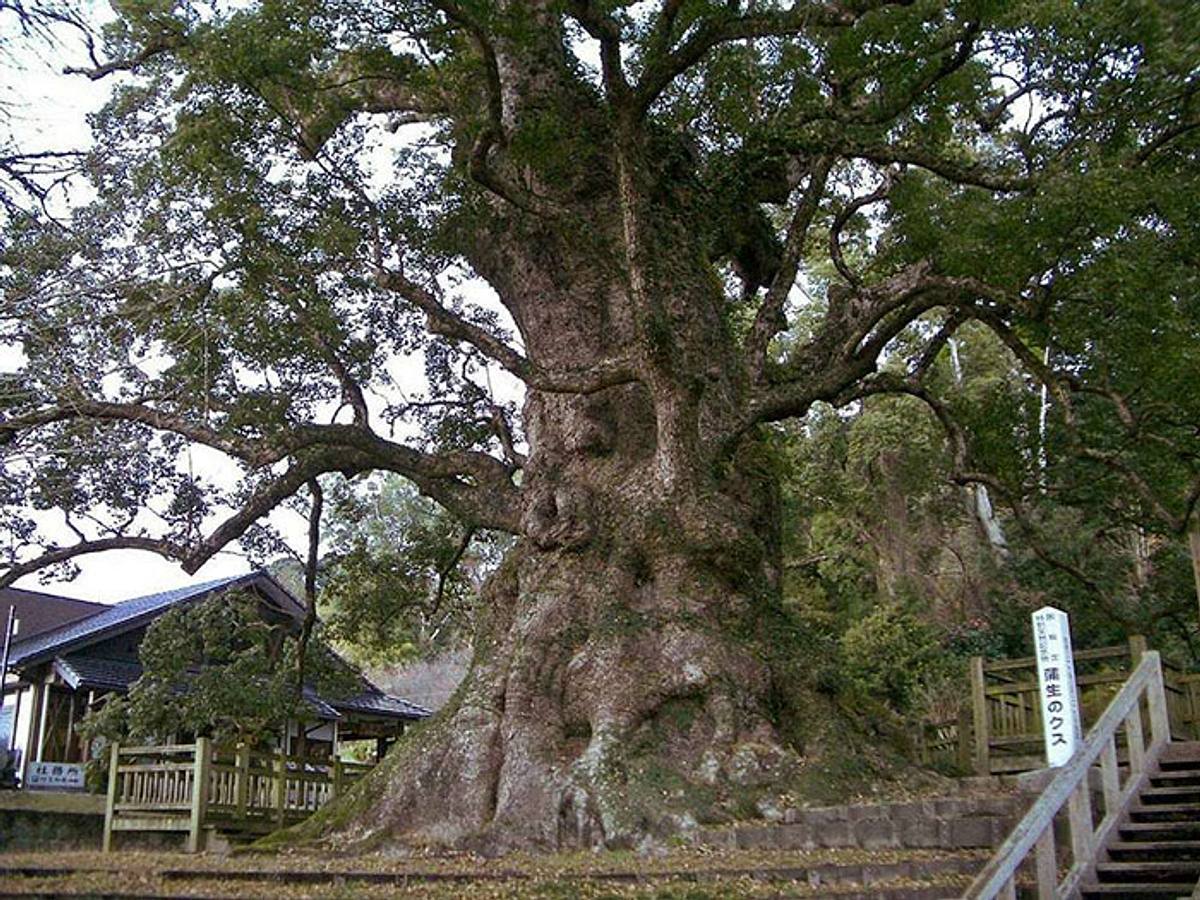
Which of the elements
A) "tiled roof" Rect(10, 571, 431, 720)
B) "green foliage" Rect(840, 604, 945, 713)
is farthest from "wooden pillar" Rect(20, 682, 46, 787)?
"green foliage" Rect(840, 604, 945, 713)

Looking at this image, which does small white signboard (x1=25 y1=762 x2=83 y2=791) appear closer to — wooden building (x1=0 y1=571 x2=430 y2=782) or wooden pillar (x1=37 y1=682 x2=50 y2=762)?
wooden building (x1=0 y1=571 x2=430 y2=782)

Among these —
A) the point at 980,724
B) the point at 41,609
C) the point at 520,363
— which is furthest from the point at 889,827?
the point at 41,609

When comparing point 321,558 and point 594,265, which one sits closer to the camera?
point 594,265

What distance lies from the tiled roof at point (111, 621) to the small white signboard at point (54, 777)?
1768mm

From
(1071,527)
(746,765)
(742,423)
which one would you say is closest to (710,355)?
(742,423)

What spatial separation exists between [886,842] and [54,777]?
1599 centimetres

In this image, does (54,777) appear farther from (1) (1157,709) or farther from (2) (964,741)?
(1) (1157,709)

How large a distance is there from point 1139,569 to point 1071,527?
2.15m

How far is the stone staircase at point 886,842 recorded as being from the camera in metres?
6.11

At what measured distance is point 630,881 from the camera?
669cm

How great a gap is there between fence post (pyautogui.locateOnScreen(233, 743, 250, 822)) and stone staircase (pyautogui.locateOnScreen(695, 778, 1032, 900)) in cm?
699

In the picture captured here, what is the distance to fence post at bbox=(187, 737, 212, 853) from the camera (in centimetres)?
1228

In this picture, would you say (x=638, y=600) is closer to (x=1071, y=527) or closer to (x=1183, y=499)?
(x=1183, y=499)

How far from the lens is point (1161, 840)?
22.0 ft
